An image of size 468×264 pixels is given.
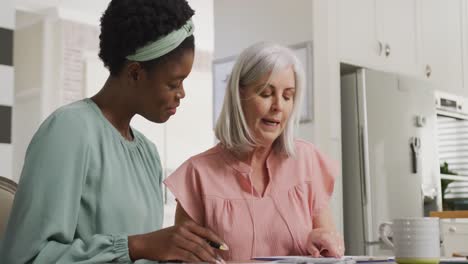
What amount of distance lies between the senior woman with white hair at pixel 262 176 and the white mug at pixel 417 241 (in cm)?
29

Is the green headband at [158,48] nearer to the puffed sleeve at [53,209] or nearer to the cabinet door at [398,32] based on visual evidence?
the puffed sleeve at [53,209]

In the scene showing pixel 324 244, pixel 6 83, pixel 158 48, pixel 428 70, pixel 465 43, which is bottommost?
pixel 324 244

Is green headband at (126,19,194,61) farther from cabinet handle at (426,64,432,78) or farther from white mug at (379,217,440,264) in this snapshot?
cabinet handle at (426,64,432,78)

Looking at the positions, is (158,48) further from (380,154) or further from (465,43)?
(465,43)

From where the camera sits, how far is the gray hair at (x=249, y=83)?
4.94 ft

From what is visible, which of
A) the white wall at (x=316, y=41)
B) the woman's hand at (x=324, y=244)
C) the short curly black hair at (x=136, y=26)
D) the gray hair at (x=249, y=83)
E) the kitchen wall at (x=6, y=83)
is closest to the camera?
the short curly black hair at (x=136, y=26)

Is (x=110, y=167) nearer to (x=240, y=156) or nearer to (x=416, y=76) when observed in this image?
(x=240, y=156)

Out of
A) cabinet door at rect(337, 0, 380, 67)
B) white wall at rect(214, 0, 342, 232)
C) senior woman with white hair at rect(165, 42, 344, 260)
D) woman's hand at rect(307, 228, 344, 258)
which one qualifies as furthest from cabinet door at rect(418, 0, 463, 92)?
woman's hand at rect(307, 228, 344, 258)

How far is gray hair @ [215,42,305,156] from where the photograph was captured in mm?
1507

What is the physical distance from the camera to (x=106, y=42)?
1.36 m

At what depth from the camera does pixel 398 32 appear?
4.11 meters

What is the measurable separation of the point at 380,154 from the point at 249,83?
7.79 ft

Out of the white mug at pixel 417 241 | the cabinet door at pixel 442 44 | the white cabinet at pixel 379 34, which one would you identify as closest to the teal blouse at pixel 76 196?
the white mug at pixel 417 241

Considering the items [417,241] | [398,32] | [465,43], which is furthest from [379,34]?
[417,241]
